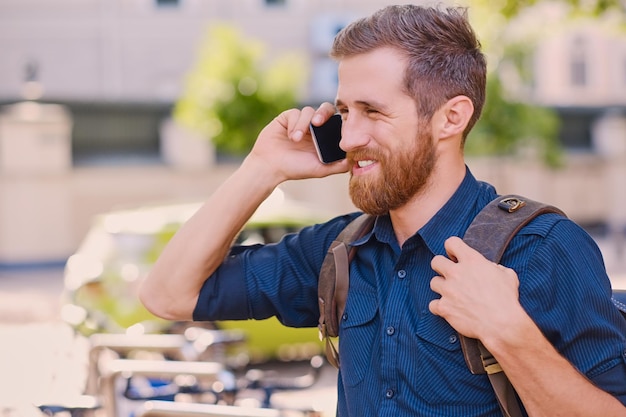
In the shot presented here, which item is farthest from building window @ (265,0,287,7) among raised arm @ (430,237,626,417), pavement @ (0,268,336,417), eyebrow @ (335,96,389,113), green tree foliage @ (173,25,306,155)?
raised arm @ (430,237,626,417)

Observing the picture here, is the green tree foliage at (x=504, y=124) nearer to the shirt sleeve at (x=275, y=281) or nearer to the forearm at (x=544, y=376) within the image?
the shirt sleeve at (x=275, y=281)

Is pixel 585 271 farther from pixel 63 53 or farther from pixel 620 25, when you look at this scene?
pixel 63 53

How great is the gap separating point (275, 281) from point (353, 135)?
1.66ft

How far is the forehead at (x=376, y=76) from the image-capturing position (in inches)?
87.7

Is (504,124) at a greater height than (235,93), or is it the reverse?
(235,93)

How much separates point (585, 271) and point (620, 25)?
28.5ft

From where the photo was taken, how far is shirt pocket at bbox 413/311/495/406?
2.08m

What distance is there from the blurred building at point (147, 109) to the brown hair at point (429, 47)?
15.1 meters

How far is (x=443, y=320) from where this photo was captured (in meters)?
2.12

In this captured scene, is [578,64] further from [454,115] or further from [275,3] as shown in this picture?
[454,115]

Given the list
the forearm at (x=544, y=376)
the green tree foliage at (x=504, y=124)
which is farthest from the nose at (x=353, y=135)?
the green tree foliage at (x=504, y=124)

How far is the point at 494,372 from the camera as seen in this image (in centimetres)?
201

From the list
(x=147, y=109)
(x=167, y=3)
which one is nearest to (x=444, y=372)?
(x=147, y=109)

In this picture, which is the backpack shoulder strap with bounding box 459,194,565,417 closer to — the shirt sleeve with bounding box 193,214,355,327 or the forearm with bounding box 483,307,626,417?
the forearm with bounding box 483,307,626,417
